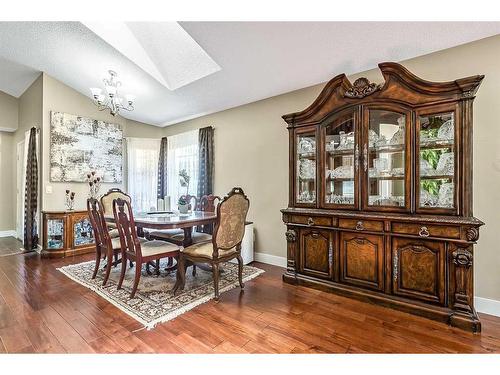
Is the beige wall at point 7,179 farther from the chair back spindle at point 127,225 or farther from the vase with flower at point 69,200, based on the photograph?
the chair back spindle at point 127,225

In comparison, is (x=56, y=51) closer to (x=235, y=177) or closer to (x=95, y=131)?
(x=95, y=131)

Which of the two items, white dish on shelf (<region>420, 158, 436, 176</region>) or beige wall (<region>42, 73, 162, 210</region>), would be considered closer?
white dish on shelf (<region>420, 158, 436, 176</region>)

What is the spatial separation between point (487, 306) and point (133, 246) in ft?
11.5

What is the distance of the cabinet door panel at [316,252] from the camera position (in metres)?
2.84

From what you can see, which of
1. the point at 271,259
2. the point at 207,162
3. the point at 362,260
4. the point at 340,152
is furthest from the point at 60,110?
the point at 362,260

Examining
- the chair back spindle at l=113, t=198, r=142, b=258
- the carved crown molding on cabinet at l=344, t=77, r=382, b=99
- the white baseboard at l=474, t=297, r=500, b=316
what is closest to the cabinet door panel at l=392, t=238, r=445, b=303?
the white baseboard at l=474, t=297, r=500, b=316

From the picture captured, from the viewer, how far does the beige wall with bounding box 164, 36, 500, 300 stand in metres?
2.38

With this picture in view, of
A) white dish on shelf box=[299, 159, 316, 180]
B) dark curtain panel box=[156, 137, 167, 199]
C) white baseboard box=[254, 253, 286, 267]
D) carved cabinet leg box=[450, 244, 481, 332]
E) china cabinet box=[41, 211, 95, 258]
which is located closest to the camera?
carved cabinet leg box=[450, 244, 481, 332]

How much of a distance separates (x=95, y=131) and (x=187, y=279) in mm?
3628

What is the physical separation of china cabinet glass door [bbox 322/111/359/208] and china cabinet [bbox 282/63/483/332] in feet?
0.04

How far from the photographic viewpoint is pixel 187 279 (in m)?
3.22

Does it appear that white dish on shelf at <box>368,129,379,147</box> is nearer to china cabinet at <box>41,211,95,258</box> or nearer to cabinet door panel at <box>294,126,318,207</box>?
cabinet door panel at <box>294,126,318,207</box>

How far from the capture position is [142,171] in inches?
228

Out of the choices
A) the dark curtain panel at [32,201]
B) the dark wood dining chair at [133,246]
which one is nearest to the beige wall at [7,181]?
the dark curtain panel at [32,201]
